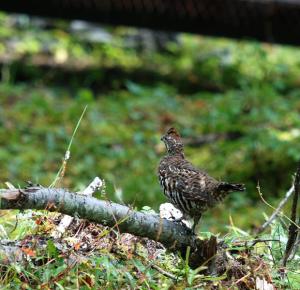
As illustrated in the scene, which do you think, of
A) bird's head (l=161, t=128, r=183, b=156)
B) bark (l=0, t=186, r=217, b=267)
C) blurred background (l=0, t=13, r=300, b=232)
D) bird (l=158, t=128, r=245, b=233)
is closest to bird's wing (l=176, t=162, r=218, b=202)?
bird (l=158, t=128, r=245, b=233)

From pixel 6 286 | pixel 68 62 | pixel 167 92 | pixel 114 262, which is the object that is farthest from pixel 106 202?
pixel 68 62

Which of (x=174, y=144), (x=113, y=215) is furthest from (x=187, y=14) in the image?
(x=113, y=215)

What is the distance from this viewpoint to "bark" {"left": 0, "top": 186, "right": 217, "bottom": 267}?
3.84 meters

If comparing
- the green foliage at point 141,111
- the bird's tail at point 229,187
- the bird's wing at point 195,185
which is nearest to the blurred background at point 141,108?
the green foliage at point 141,111

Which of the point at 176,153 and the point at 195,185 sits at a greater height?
the point at 195,185

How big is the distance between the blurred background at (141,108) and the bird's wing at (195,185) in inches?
91.6

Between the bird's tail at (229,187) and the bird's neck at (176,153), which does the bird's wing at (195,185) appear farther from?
the bird's neck at (176,153)

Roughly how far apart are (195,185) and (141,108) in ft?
21.8

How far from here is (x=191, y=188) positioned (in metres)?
4.75

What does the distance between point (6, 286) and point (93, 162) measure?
18.7ft

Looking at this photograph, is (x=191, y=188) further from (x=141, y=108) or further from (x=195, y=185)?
(x=141, y=108)

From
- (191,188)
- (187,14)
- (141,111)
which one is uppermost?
(191,188)

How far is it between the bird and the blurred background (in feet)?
7.14

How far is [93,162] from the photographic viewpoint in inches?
381
